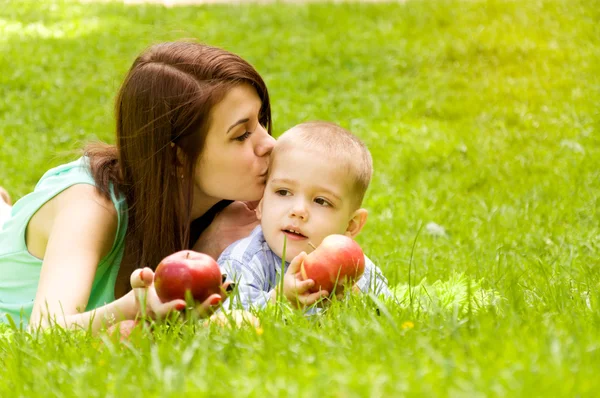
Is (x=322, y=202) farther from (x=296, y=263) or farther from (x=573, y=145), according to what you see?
(x=573, y=145)

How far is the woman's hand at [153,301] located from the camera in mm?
2746

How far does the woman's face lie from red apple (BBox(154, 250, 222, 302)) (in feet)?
3.07

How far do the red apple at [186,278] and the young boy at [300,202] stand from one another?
61cm

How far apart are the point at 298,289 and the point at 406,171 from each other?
164 inches

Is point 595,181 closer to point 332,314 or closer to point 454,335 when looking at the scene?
point 332,314

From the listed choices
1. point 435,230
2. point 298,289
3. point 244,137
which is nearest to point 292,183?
point 244,137

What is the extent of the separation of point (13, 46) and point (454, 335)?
8720mm

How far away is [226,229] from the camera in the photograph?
13.4ft

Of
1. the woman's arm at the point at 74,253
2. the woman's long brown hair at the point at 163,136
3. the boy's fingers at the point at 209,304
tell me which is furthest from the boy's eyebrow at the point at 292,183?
the boy's fingers at the point at 209,304

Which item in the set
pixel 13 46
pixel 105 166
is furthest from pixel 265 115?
pixel 13 46

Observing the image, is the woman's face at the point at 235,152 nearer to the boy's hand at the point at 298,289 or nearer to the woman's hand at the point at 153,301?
the boy's hand at the point at 298,289

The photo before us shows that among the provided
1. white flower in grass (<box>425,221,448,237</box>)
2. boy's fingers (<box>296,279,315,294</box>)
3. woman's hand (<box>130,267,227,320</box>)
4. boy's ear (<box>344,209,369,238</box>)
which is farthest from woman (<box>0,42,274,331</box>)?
white flower in grass (<box>425,221,448,237</box>)

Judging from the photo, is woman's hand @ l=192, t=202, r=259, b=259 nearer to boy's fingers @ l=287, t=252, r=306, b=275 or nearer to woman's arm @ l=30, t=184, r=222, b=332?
woman's arm @ l=30, t=184, r=222, b=332

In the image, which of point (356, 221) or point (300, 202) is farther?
point (356, 221)
